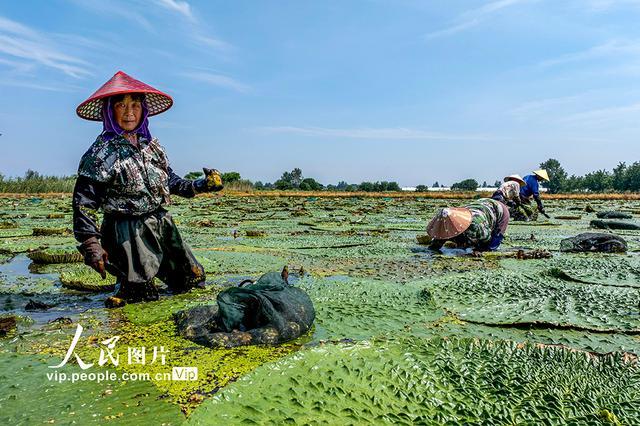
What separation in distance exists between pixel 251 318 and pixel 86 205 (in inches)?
58.4

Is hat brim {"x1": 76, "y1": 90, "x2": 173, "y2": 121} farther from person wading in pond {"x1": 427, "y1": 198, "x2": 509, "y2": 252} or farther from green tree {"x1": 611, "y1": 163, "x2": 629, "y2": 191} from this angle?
green tree {"x1": 611, "y1": 163, "x2": 629, "y2": 191}

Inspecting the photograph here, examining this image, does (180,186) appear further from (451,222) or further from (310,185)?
(310,185)

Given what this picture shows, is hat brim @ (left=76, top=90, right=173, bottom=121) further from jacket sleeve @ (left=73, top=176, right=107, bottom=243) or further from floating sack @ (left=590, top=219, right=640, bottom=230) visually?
floating sack @ (left=590, top=219, right=640, bottom=230)

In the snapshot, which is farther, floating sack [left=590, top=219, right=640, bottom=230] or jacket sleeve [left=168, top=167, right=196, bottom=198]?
floating sack [left=590, top=219, right=640, bottom=230]

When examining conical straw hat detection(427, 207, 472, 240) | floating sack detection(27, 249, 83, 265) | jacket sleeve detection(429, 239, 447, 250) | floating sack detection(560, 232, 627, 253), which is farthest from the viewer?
jacket sleeve detection(429, 239, 447, 250)

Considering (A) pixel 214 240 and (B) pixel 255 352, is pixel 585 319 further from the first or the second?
(A) pixel 214 240

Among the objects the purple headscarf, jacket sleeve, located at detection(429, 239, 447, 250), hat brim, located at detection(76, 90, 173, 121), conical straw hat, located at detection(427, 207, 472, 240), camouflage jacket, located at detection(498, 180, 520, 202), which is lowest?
jacket sleeve, located at detection(429, 239, 447, 250)

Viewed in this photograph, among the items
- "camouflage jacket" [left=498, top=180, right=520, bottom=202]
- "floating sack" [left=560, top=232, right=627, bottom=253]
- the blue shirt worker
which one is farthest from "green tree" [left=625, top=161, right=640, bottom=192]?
"floating sack" [left=560, top=232, right=627, bottom=253]

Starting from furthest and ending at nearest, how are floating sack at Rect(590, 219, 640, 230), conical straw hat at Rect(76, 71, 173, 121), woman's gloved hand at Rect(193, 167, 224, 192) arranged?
floating sack at Rect(590, 219, 640, 230)
woman's gloved hand at Rect(193, 167, 224, 192)
conical straw hat at Rect(76, 71, 173, 121)

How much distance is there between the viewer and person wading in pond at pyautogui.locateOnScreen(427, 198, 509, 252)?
6.12 metres

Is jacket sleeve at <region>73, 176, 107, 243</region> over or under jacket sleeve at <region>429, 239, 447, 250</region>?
over

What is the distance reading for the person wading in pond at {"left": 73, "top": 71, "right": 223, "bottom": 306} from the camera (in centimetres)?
323

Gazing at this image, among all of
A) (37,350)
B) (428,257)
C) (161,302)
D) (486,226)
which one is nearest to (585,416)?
(37,350)

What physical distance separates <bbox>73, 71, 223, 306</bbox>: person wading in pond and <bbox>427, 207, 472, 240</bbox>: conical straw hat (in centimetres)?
346
